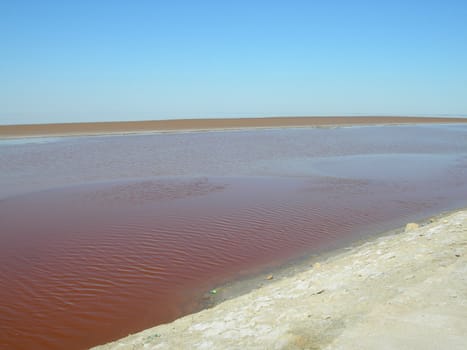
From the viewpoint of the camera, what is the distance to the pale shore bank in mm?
3520

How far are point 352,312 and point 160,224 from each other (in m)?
5.73

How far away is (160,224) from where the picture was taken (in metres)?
8.94

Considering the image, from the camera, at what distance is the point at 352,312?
4008mm

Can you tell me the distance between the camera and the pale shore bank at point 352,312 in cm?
352

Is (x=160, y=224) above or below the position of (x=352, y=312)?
below

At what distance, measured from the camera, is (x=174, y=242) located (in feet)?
25.7

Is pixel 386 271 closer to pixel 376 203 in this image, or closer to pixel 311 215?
pixel 311 215

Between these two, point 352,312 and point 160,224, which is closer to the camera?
point 352,312

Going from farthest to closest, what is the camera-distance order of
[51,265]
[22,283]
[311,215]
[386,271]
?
[311,215], [51,265], [22,283], [386,271]

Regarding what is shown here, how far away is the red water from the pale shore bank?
1.27m

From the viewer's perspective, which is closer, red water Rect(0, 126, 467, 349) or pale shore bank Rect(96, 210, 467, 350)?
pale shore bank Rect(96, 210, 467, 350)

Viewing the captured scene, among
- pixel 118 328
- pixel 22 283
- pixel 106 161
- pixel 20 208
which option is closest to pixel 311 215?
pixel 118 328

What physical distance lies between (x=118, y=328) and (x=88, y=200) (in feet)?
22.7

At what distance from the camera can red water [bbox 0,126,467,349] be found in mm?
5562
